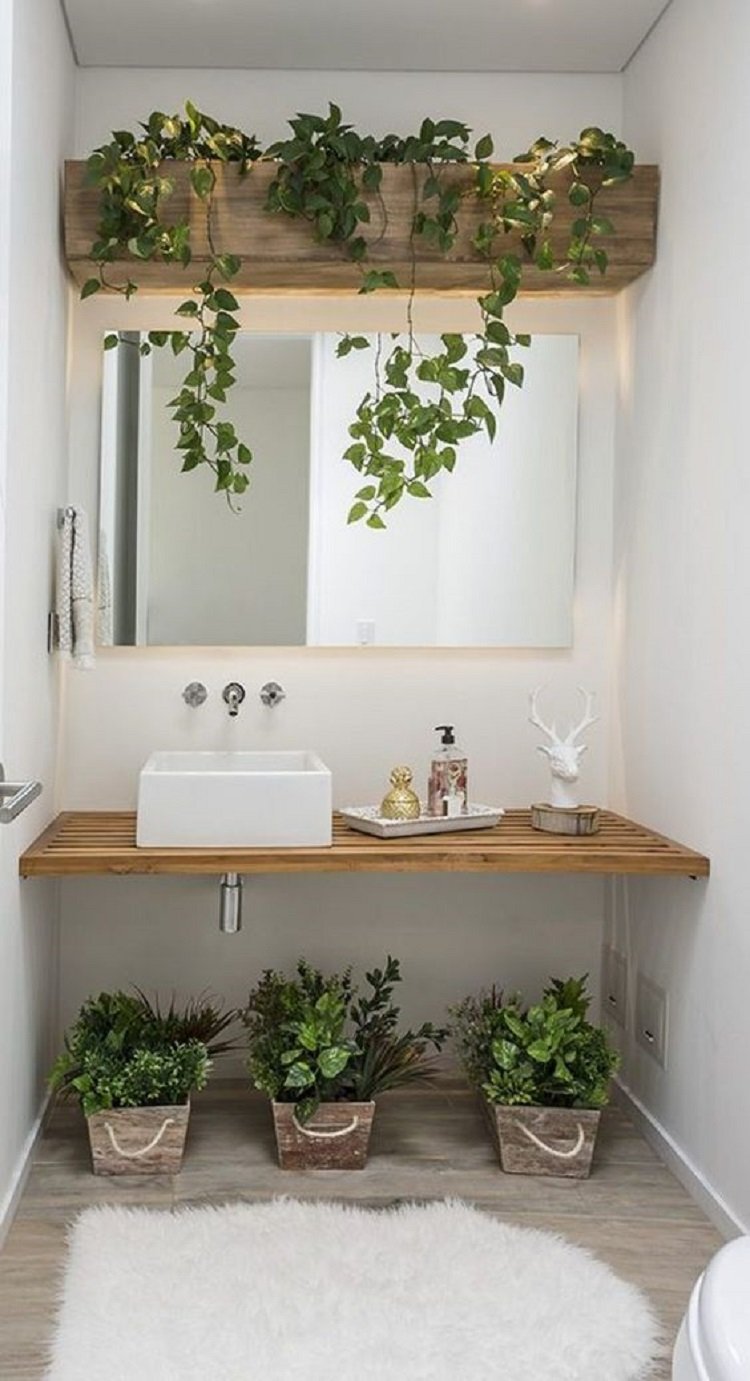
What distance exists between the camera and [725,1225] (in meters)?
2.82

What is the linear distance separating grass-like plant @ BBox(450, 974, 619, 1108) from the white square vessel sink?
61 cm

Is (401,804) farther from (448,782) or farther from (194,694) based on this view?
(194,694)

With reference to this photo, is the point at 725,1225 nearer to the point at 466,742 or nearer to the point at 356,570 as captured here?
the point at 466,742

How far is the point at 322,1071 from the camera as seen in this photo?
312cm

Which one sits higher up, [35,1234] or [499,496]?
[499,496]

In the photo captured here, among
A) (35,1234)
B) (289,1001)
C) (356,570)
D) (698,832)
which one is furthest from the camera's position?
(356,570)

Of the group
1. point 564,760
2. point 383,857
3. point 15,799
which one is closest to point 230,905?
point 383,857

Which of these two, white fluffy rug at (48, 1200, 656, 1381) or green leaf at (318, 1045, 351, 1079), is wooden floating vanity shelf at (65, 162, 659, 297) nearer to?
green leaf at (318, 1045, 351, 1079)

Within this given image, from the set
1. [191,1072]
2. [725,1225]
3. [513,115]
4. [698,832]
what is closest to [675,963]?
[698,832]

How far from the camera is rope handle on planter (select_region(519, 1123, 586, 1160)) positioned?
313 cm

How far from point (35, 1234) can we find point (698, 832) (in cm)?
155

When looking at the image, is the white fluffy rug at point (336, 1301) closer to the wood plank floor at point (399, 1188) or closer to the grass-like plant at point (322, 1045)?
the wood plank floor at point (399, 1188)

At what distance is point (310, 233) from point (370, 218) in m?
0.14

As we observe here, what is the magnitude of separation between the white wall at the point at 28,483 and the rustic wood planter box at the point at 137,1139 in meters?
0.17
